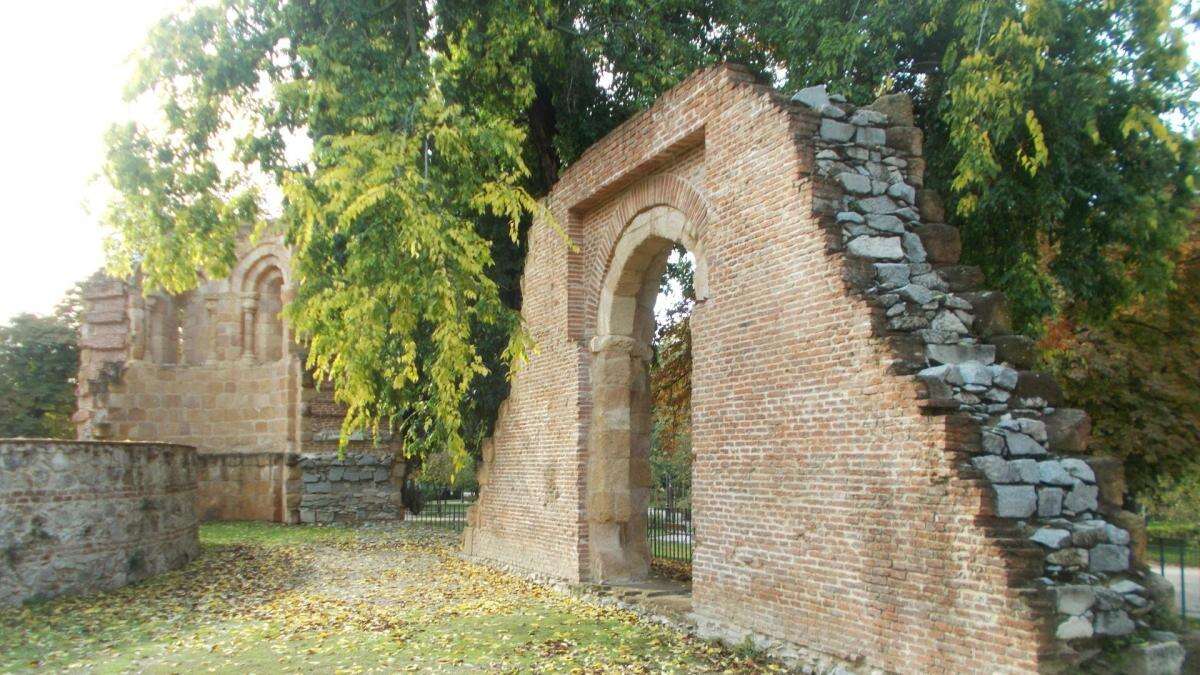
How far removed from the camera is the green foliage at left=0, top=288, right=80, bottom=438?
2320cm

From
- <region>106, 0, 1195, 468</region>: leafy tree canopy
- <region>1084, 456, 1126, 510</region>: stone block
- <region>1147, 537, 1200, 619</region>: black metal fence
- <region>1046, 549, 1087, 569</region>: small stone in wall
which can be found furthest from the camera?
<region>1147, 537, 1200, 619</region>: black metal fence

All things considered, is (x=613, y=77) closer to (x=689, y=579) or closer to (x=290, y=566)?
(x=689, y=579)

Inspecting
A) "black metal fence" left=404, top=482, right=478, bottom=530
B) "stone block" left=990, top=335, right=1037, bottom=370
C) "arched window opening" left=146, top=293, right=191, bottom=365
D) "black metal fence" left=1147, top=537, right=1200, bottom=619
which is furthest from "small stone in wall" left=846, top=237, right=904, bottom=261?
"arched window opening" left=146, top=293, right=191, bottom=365

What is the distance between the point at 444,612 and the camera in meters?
9.47

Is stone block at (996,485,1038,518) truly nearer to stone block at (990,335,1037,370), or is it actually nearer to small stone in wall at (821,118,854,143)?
stone block at (990,335,1037,370)

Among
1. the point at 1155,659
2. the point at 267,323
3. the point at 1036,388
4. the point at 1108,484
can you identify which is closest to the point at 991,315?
the point at 1036,388

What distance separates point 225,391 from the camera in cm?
2100

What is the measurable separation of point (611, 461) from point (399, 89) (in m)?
4.52

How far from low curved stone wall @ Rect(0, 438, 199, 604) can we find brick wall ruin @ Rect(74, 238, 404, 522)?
8.18 metres

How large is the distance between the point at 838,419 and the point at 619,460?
408cm

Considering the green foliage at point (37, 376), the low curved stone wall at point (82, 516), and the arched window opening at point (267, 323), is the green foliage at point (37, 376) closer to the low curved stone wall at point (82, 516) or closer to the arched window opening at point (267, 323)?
the arched window opening at point (267, 323)

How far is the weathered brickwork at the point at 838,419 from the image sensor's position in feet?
18.0

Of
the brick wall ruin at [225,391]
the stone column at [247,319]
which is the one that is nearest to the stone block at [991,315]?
the brick wall ruin at [225,391]

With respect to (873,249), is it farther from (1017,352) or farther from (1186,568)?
(1186,568)
